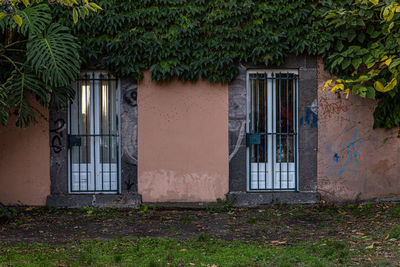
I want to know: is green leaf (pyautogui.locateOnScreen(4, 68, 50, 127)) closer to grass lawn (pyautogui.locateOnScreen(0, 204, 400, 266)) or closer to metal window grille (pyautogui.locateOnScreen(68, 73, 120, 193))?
metal window grille (pyautogui.locateOnScreen(68, 73, 120, 193))

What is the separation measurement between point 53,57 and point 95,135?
1727 millimetres

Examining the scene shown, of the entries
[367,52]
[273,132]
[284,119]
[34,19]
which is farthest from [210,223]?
[34,19]

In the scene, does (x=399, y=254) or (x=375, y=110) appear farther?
(x=375, y=110)

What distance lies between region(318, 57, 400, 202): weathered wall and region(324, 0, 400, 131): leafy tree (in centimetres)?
25

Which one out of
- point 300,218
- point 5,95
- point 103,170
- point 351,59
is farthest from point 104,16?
point 300,218

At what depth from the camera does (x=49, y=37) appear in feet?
21.1

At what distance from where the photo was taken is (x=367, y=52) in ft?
22.2

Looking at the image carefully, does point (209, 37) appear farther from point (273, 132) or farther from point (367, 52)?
point (367, 52)

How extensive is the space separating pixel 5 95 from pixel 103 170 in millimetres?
2193

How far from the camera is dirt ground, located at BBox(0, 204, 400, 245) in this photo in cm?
573

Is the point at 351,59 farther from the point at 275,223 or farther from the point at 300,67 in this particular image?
the point at 275,223

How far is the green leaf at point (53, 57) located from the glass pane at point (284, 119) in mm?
3468

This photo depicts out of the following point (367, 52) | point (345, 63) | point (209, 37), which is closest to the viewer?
point (367, 52)

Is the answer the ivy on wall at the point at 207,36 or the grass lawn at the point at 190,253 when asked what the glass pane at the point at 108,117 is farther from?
the grass lawn at the point at 190,253
